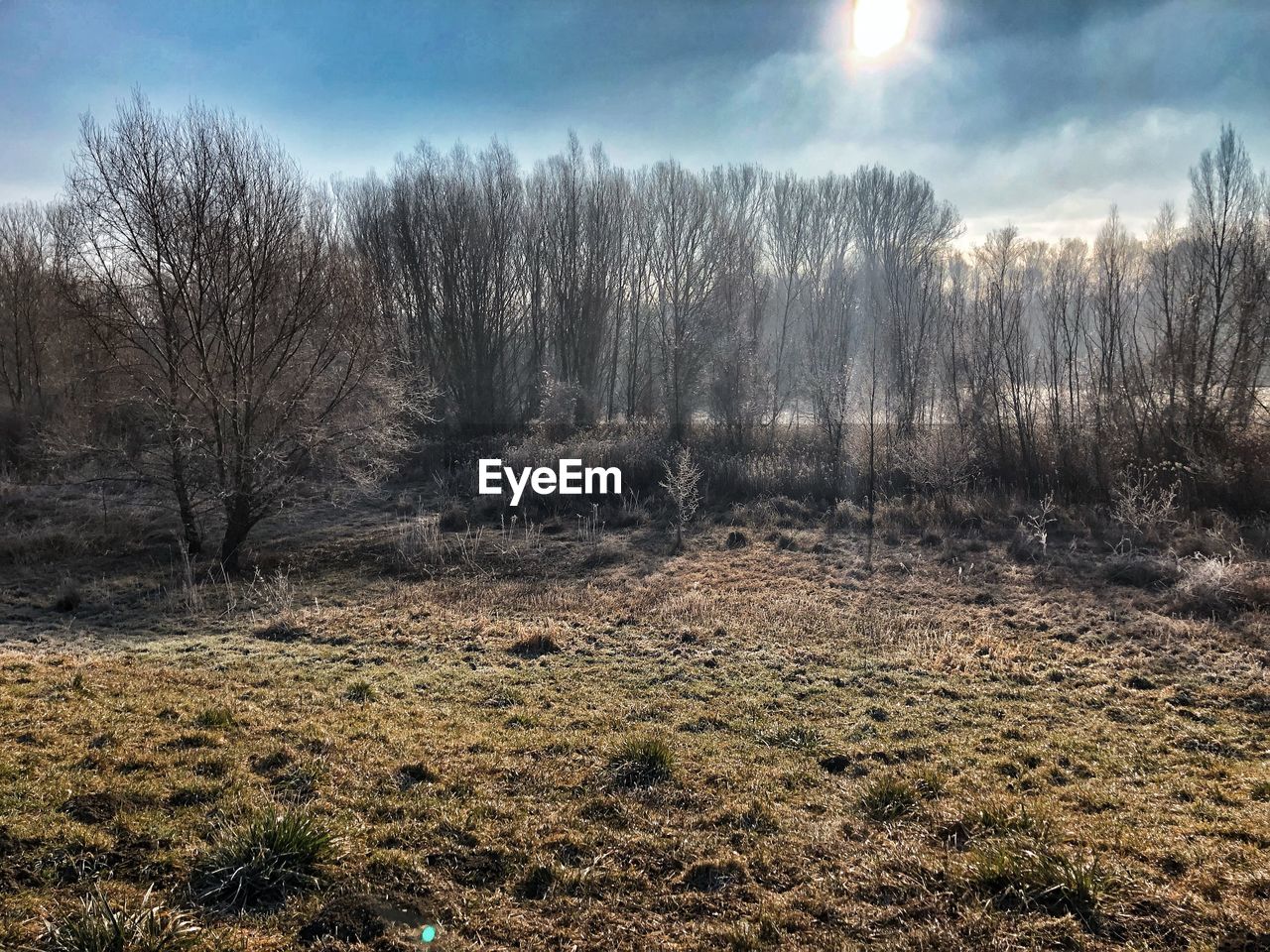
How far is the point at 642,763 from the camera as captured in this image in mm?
4965

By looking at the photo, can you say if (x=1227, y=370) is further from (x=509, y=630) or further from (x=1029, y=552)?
(x=509, y=630)

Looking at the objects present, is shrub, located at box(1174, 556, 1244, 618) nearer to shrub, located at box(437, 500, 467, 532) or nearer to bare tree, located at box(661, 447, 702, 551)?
bare tree, located at box(661, 447, 702, 551)

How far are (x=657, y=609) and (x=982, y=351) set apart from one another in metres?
15.2

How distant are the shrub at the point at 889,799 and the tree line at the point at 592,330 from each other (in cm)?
1253

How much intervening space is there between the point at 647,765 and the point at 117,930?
300cm

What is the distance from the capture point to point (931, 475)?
1902 centimetres

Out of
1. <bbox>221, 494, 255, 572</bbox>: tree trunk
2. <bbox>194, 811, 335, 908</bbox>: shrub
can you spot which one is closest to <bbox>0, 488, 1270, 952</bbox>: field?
<bbox>194, 811, 335, 908</bbox>: shrub

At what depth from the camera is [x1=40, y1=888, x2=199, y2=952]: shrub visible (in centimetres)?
269

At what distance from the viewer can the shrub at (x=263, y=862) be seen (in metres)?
Result: 3.21

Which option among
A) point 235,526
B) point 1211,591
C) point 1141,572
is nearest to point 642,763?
point 1211,591

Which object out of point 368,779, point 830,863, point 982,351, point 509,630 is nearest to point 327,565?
point 509,630

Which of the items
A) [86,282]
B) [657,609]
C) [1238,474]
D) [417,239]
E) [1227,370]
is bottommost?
[657,609]

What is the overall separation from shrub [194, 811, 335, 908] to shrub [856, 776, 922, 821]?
3.05 m

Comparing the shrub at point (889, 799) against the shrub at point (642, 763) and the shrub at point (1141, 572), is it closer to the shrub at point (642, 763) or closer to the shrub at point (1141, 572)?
the shrub at point (642, 763)
